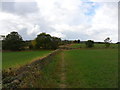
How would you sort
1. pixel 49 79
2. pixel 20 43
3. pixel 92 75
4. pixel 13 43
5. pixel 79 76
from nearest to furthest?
pixel 49 79
pixel 79 76
pixel 92 75
pixel 13 43
pixel 20 43

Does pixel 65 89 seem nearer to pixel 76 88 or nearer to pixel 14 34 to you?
pixel 76 88

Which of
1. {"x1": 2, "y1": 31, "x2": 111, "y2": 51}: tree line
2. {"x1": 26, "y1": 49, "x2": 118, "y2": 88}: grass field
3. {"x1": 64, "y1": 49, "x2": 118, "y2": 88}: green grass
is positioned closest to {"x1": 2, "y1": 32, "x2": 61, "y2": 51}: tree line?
{"x1": 2, "y1": 31, "x2": 111, "y2": 51}: tree line

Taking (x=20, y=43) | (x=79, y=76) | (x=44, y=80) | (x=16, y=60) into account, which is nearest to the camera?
(x=44, y=80)

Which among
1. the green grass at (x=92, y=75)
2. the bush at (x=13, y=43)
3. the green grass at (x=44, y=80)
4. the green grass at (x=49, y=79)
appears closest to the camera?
the green grass at (x=44, y=80)

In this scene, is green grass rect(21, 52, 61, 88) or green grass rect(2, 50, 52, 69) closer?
green grass rect(21, 52, 61, 88)

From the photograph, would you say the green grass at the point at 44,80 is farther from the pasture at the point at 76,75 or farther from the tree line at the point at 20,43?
the tree line at the point at 20,43

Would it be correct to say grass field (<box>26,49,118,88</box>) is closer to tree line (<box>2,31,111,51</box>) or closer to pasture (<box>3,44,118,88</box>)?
pasture (<box>3,44,118,88</box>)

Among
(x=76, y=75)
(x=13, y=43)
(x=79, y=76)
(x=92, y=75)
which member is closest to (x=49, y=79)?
(x=79, y=76)

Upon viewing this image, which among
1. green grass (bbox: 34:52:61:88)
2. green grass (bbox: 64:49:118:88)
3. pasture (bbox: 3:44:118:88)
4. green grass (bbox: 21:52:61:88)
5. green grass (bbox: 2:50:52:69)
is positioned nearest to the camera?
green grass (bbox: 21:52:61:88)

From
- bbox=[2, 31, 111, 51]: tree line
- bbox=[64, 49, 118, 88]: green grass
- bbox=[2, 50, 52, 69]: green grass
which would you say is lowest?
bbox=[2, 50, 52, 69]: green grass

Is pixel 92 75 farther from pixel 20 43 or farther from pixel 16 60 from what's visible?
pixel 20 43

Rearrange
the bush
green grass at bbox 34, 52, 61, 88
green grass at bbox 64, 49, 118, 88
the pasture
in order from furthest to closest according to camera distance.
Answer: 1. the bush
2. green grass at bbox 64, 49, 118, 88
3. the pasture
4. green grass at bbox 34, 52, 61, 88

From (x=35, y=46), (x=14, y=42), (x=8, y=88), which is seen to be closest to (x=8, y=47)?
(x=14, y=42)

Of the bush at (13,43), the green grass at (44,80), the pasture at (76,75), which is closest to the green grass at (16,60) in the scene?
the pasture at (76,75)
